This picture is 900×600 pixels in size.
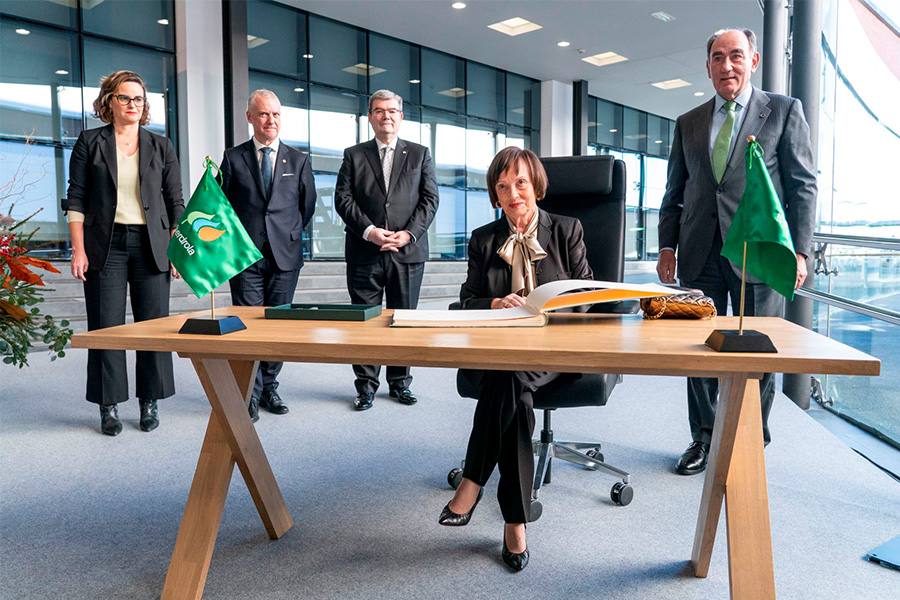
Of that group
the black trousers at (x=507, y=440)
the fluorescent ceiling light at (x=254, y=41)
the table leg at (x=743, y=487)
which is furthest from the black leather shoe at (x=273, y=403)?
the fluorescent ceiling light at (x=254, y=41)

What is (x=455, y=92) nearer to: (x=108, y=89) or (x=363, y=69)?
(x=363, y=69)

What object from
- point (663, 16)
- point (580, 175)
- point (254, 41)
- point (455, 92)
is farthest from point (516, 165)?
point (455, 92)

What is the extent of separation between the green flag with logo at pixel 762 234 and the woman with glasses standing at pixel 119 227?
2.29m

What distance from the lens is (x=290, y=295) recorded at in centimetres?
316

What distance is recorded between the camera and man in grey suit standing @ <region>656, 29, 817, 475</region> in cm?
215

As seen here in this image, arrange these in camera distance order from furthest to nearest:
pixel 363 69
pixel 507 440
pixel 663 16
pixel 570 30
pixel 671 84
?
pixel 671 84 → pixel 363 69 → pixel 570 30 → pixel 663 16 → pixel 507 440

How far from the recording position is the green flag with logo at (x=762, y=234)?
1.05 m

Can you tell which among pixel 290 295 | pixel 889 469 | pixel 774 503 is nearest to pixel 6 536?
pixel 290 295

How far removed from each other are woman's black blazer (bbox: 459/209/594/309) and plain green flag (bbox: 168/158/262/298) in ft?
2.64

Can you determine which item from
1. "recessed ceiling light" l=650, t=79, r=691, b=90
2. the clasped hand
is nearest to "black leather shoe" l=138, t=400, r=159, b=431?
the clasped hand

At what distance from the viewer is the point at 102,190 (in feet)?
8.77

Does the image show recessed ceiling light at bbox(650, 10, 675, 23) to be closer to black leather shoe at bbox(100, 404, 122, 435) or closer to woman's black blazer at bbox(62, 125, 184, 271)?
woman's black blazer at bbox(62, 125, 184, 271)

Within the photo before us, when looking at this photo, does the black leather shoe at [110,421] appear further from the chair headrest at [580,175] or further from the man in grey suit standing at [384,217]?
the chair headrest at [580,175]

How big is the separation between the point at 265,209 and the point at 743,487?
2444 mm
